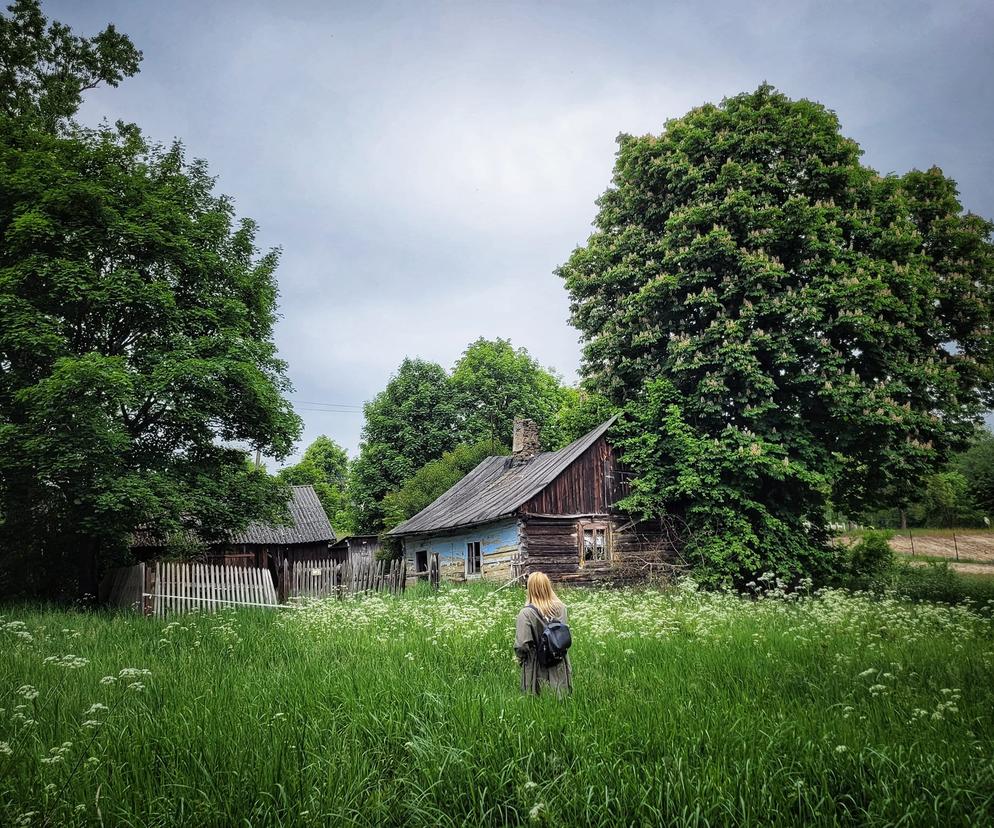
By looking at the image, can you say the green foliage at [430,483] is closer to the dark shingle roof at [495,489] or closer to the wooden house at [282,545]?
the dark shingle roof at [495,489]

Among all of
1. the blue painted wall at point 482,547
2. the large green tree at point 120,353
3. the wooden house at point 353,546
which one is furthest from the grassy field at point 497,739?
the wooden house at point 353,546

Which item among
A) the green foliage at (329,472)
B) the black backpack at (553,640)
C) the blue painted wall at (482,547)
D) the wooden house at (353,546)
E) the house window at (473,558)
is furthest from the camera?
the green foliage at (329,472)

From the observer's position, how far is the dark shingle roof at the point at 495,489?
2097cm

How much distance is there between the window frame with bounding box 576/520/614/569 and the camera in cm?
2103

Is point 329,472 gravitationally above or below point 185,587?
above

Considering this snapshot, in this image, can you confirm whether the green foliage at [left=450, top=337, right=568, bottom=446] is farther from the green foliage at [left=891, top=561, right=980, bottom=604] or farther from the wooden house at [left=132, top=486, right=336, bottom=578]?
the green foliage at [left=891, top=561, right=980, bottom=604]

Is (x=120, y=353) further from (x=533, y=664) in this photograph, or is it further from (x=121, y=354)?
(x=533, y=664)

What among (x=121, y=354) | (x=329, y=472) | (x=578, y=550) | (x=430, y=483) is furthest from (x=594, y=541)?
(x=329, y=472)

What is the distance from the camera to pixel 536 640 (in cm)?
534

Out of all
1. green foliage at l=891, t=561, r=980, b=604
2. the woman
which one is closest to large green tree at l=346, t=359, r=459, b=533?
green foliage at l=891, t=561, r=980, b=604

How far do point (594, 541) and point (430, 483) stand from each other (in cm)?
1399

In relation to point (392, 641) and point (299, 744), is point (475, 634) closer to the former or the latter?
point (392, 641)

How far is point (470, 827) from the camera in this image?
327 cm

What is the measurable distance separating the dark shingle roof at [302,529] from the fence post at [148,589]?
47.7 ft
